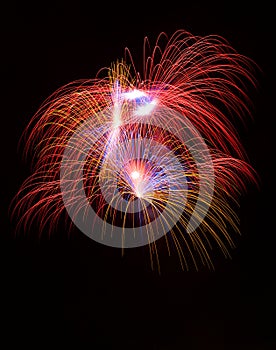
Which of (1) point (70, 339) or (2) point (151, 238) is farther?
(1) point (70, 339)

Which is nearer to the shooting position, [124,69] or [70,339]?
[124,69]

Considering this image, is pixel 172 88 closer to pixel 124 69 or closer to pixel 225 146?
pixel 124 69

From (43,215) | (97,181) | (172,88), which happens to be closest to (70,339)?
(43,215)

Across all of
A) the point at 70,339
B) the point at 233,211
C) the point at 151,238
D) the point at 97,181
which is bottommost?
the point at 70,339

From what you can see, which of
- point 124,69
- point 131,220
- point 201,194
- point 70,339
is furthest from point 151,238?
point 124,69

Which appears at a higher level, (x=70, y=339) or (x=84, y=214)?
(x=84, y=214)

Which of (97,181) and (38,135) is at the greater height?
(38,135)

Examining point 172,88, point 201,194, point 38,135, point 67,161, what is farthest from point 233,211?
point 38,135

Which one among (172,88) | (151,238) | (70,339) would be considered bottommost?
(70,339)

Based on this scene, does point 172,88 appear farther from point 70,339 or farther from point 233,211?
point 70,339
